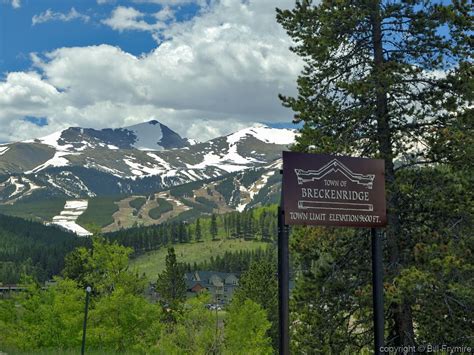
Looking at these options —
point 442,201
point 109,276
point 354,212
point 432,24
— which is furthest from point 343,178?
point 109,276

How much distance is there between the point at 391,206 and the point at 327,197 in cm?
595

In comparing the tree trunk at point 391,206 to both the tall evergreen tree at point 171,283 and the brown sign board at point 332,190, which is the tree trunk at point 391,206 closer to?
the brown sign board at point 332,190

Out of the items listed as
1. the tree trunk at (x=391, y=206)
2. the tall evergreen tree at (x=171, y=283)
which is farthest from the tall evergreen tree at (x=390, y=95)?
the tall evergreen tree at (x=171, y=283)

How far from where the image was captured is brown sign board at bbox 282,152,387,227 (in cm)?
938

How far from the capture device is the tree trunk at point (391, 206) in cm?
1470

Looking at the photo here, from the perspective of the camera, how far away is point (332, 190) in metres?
9.69

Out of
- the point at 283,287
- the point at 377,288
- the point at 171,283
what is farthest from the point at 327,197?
the point at 171,283

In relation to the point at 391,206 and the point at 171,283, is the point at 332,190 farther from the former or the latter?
the point at 171,283

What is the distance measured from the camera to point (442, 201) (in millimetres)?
14617

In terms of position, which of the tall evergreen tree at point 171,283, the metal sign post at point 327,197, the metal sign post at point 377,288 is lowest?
the tall evergreen tree at point 171,283

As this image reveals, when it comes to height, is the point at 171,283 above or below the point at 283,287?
below

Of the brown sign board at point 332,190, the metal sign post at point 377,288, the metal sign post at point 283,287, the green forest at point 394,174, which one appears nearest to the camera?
the brown sign board at point 332,190

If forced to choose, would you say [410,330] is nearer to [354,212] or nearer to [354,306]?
[354,306]

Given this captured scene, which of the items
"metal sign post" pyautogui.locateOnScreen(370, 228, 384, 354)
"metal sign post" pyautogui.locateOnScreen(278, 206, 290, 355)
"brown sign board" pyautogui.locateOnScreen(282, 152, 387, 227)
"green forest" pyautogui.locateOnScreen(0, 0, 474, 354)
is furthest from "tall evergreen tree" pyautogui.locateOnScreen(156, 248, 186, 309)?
"brown sign board" pyautogui.locateOnScreen(282, 152, 387, 227)
